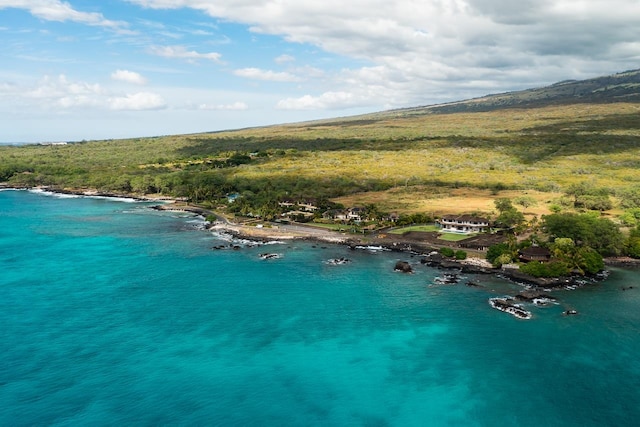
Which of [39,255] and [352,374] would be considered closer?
[352,374]

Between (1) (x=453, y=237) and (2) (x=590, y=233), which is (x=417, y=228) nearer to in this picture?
(1) (x=453, y=237)

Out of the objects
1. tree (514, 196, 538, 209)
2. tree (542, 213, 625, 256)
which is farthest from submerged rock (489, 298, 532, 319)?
tree (514, 196, 538, 209)

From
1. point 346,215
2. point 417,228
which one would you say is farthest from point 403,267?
point 346,215

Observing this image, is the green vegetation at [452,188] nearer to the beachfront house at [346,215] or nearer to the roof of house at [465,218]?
the beachfront house at [346,215]

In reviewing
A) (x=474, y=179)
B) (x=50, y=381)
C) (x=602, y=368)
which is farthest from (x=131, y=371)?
(x=474, y=179)

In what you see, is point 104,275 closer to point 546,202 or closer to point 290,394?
point 290,394

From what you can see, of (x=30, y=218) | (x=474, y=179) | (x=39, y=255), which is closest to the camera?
(x=39, y=255)

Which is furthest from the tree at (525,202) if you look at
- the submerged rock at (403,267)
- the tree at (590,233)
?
the submerged rock at (403,267)

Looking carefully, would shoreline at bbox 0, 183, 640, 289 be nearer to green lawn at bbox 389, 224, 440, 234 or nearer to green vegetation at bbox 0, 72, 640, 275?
green vegetation at bbox 0, 72, 640, 275
